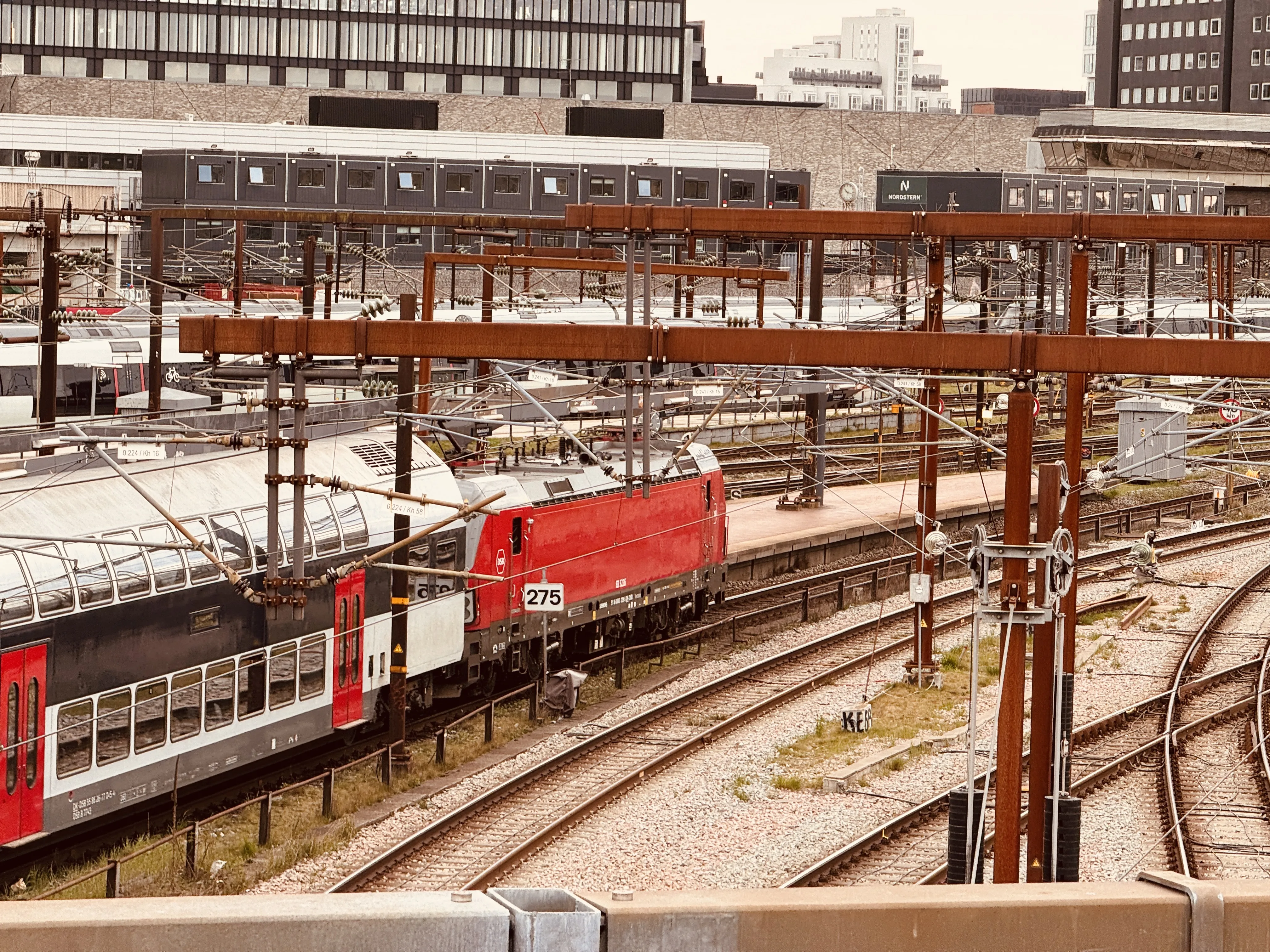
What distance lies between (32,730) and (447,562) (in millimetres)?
8686

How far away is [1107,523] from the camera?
4462 cm

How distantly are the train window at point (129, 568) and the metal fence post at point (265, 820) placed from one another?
275 centimetres

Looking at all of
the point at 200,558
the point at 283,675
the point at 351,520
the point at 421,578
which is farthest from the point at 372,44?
the point at 200,558

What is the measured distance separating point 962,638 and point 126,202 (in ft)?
202

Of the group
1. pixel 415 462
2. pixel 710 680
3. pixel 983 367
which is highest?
pixel 983 367

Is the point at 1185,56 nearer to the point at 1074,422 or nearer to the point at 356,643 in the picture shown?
the point at 1074,422

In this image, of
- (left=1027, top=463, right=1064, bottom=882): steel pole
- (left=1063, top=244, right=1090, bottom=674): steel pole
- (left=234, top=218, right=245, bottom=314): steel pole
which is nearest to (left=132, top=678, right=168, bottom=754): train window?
(left=1027, top=463, right=1064, bottom=882): steel pole

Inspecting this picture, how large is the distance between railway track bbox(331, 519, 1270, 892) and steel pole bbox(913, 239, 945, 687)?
1608mm

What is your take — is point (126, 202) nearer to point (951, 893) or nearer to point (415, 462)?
point (415, 462)

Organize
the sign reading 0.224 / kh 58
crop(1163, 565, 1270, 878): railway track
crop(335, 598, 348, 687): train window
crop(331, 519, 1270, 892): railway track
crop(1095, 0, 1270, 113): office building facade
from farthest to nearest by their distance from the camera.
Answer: crop(1095, 0, 1270, 113): office building facade < the sign reading 0.224 / kh 58 < crop(335, 598, 348, 687): train window < crop(1163, 565, 1270, 878): railway track < crop(331, 519, 1270, 892): railway track

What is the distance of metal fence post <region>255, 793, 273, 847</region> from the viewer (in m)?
19.1

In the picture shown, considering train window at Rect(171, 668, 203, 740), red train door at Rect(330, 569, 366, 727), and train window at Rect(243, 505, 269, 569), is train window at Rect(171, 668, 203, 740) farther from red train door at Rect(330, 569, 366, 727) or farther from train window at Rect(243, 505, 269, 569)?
red train door at Rect(330, 569, 366, 727)

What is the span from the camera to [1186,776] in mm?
23078

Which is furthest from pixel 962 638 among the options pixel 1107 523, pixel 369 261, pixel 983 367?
pixel 369 261
